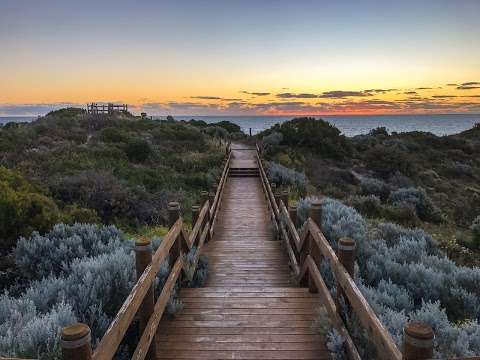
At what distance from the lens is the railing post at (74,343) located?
1785mm

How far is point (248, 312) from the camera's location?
15.0ft

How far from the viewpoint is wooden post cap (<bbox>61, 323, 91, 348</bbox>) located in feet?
5.85

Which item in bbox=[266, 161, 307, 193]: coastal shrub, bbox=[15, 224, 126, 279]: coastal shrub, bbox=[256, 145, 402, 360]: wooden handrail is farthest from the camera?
bbox=[266, 161, 307, 193]: coastal shrub

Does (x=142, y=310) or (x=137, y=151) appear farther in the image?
(x=137, y=151)

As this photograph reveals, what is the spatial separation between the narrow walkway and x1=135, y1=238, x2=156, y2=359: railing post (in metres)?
0.42

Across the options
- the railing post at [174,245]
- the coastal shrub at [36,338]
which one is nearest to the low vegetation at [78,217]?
the coastal shrub at [36,338]

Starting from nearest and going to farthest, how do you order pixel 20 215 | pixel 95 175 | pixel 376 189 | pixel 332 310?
pixel 332 310 < pixel 20 215 < pixel 95 175 < pixel 376 189

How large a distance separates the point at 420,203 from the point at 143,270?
16.3 metres

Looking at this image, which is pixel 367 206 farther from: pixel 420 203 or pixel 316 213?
pixel 316 213

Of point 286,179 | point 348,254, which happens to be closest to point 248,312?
point 348,254

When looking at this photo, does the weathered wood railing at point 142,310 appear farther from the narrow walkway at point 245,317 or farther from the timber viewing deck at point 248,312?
the narrow walkway at point 245,317

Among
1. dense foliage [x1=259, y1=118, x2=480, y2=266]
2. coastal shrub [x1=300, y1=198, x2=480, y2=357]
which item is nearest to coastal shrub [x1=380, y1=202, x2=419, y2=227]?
dense foliage [x1=259, y1=118, x2=480, y2=266]

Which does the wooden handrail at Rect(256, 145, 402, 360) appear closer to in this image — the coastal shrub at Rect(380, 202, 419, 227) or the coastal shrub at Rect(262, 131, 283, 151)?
the coastal shrub at Rect(380, 202, 419, 227)

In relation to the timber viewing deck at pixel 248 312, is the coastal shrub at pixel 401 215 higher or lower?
lower
